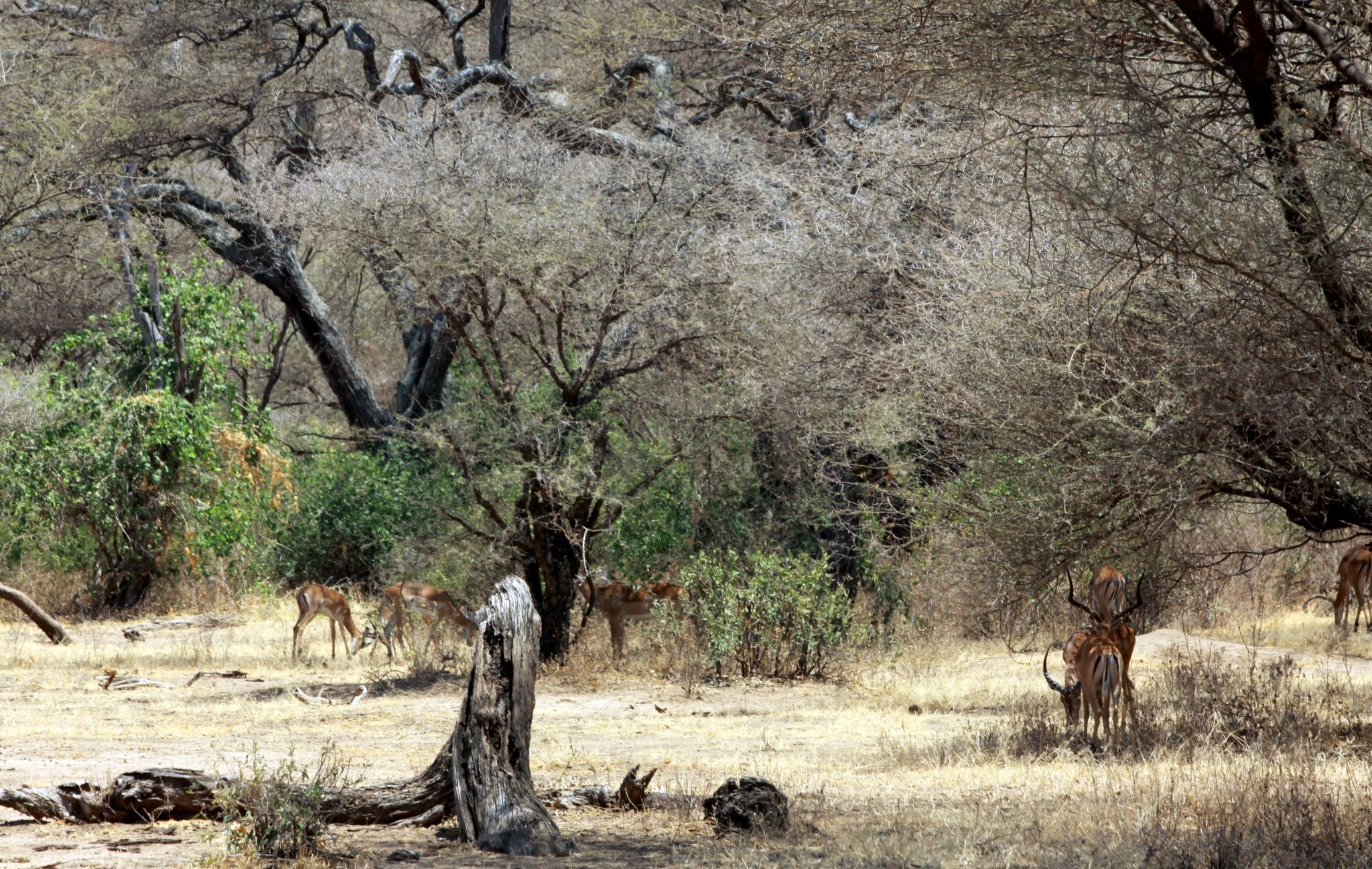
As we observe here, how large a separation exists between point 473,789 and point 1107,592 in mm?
8505

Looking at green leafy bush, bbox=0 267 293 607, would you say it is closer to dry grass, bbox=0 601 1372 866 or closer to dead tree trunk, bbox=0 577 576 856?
dry grass, bbox=0 601 1372 866

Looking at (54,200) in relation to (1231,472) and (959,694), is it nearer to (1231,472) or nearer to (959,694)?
(959,694)

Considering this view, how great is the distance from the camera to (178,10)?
20391 millimetres

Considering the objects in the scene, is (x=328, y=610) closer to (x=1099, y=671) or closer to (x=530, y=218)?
(x=530, y=218)

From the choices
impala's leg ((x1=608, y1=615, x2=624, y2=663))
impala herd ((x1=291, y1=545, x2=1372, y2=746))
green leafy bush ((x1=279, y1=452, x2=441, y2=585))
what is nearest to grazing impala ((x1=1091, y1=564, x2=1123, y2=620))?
impala herd ((x1=291, y1=545, x2=1372, y2=746))

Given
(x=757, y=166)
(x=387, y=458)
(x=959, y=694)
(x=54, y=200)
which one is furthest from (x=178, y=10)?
(x=959, y=694)

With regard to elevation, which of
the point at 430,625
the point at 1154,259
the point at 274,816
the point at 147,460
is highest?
the point at 147,460

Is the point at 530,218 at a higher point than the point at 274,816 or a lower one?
higher

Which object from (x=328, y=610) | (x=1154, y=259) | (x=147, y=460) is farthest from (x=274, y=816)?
(x=147, y=460)

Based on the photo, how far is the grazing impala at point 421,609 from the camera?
14406 mm

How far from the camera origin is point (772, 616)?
46.0 feet

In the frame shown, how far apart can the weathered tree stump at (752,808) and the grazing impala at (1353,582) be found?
9.69 metres

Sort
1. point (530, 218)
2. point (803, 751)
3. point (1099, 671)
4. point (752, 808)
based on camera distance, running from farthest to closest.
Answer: point (530, 218)
point (803, 751)
point (1099, 671)
point (752, 808)

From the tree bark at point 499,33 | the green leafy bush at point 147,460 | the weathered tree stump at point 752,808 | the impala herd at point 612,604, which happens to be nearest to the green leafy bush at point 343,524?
the green leafy bush at point 147,460
